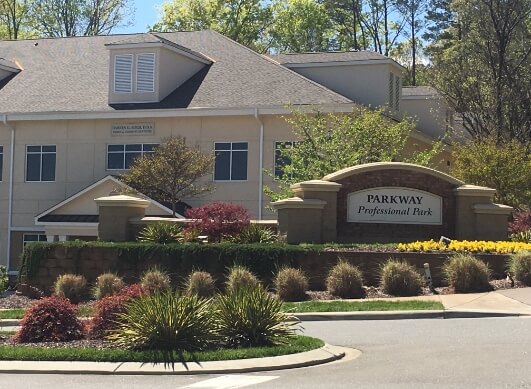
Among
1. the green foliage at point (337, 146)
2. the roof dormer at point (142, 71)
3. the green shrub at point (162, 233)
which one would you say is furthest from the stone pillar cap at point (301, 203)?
the roof dormer at point (142, 71)

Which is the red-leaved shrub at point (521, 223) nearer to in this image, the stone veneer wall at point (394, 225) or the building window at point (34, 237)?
the stone veneer wall at point (394, 225)

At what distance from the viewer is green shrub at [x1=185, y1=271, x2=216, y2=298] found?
64.2ft

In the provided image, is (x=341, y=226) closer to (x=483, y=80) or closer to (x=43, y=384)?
(x=43, y=384)

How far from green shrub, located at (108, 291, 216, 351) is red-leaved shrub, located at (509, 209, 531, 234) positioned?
14.4 m

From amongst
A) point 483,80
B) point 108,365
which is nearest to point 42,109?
point 483,80

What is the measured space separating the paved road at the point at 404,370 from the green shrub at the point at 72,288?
9228 mm

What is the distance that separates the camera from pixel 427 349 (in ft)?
39.1

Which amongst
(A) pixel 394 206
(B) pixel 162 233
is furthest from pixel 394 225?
(B) pixel 162 233

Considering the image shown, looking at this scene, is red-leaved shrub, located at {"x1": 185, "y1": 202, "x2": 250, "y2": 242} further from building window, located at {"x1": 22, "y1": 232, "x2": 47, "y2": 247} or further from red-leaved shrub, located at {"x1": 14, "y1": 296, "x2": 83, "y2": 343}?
building window, located at {"x1": 22, "y1": 232, "x2": 47, "y2": 247}

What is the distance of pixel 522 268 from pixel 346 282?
13.0 feet

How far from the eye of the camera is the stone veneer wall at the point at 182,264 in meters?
20.0

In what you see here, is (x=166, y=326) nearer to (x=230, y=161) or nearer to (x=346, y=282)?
(x=346, y=282)

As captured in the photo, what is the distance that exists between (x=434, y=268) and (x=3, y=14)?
4602 cm

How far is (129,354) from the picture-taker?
11.5m
